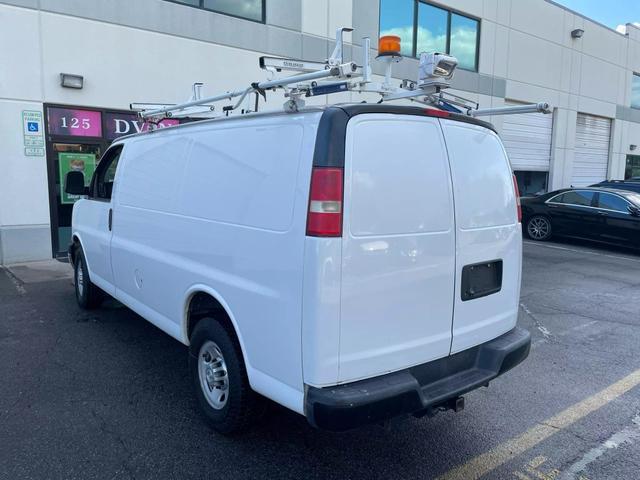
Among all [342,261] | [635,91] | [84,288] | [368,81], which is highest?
[635,91]

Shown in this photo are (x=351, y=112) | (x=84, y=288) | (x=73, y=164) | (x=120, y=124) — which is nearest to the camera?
(x=351, y=112)

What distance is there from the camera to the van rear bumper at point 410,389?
2.53 meters

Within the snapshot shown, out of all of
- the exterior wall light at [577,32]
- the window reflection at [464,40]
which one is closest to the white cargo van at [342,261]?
the window reflection at [464,40]

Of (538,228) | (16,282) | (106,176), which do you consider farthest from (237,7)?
(538,228)

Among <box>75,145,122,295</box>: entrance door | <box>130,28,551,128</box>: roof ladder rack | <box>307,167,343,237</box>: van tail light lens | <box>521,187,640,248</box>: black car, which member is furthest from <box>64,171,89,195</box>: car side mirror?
<box>521,187,640,248</box>: black car

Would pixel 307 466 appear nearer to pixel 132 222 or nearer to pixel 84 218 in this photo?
pixel 132 222

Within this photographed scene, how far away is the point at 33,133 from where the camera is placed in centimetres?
867

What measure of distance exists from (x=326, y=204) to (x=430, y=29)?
13.4 meters

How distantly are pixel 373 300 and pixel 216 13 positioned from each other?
9244mm

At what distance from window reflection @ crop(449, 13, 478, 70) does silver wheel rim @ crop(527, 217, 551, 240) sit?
17.3ft

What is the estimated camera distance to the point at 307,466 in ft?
9.98

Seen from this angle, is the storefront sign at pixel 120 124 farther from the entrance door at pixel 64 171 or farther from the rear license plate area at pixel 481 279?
the rear license plate area at pixel 481 279

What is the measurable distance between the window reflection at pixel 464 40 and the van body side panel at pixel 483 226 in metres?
12.8

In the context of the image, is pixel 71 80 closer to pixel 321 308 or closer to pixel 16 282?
pixel 16 282
